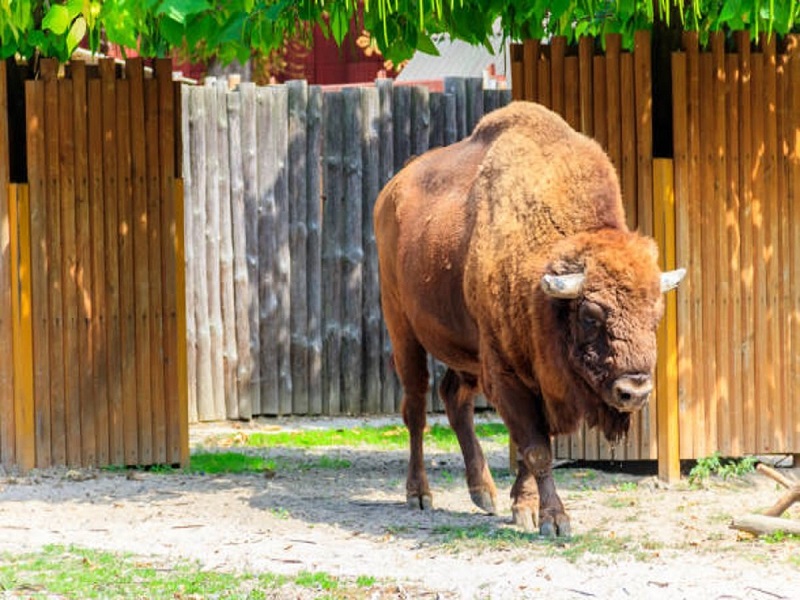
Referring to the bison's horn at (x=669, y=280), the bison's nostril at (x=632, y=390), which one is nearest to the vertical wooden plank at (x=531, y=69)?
the bison's horn at (x=669, y=280)

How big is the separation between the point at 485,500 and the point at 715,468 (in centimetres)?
189

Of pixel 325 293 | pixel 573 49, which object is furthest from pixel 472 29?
pixel 325 293

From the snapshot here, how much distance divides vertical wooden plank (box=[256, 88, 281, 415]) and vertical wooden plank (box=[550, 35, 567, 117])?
3923 millimetres

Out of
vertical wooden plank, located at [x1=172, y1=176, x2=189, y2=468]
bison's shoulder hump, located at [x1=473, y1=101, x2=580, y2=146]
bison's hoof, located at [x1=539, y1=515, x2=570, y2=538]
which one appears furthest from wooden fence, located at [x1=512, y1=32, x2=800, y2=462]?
vertical wooden plank, located at [x1=172, y1=176, x2=189, y2=468]

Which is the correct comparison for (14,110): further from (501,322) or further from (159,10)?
(501,322)

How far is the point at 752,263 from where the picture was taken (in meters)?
10.5

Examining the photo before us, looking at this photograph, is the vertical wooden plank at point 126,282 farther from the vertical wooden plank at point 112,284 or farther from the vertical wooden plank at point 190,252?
the vertical wooden plank at point 190,252

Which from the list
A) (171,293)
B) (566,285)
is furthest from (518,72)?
(566,285)

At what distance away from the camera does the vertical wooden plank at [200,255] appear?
543 inches

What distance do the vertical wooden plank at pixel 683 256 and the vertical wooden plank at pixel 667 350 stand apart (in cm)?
3

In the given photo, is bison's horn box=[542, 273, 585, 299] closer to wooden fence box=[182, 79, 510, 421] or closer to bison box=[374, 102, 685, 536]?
bison box=[374, 102, 685, 536]

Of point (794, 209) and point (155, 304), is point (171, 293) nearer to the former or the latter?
point (155, 304)

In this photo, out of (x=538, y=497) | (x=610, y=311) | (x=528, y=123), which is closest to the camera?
(x=610, y=311)

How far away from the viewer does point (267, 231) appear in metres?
14.0
